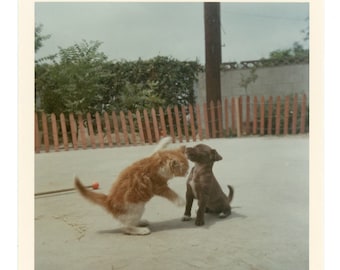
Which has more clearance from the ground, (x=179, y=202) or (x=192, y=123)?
(x=192, y=123)

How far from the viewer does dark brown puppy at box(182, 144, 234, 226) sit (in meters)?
3.22

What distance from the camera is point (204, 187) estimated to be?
3.24 m

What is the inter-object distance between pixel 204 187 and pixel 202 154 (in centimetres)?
26

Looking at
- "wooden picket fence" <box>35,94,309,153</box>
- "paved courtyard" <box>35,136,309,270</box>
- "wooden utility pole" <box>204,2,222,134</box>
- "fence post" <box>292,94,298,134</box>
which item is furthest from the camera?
"fence post" <box>292,94,298,134</box>

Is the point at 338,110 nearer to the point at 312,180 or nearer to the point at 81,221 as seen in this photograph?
the point at 312,180

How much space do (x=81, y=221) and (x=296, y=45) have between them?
218 cm

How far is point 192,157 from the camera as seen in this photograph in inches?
128

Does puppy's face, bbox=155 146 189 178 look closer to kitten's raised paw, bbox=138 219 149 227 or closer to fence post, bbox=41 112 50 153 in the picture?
kitten's raised paw, bbox=138 219 149 227

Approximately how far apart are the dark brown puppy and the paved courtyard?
5cm

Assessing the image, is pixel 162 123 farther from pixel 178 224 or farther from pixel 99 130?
pixel 178 224

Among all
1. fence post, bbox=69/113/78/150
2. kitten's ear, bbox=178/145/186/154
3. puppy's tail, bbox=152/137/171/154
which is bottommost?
kitten's ear, bbox=178/145/186/154

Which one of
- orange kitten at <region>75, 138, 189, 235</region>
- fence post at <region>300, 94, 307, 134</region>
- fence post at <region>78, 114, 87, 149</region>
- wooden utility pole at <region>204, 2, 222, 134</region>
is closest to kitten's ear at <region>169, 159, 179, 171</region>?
orange kitten at <region>75, 138, 189, 235</region>

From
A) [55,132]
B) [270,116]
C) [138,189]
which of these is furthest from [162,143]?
[270,116]

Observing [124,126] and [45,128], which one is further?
[124,126]
